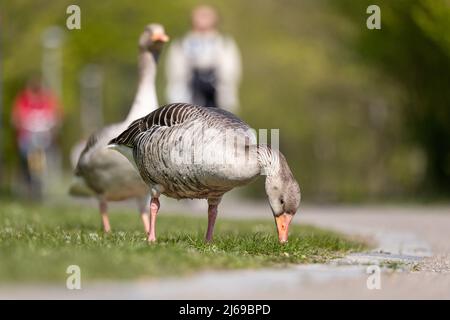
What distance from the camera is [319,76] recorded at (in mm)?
39375

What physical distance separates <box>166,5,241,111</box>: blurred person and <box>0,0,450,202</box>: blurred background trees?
177 inches

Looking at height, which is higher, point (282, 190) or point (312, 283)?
point (282, 190)

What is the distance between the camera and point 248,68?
43.9 meters

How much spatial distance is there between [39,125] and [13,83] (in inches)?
550

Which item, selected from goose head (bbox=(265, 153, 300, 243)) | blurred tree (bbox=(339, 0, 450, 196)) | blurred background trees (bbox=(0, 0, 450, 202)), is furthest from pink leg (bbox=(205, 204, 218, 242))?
blurred tree (bbox=(339, 0, 450, 196))

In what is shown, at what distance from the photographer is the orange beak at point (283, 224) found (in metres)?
8.16

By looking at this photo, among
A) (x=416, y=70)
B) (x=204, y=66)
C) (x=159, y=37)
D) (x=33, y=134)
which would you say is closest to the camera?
(x=159, y=37)

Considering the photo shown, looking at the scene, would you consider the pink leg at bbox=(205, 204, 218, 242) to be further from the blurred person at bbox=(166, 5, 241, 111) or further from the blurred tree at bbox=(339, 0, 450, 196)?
the blurred tree at bbox=(339, 0, 450, 196)

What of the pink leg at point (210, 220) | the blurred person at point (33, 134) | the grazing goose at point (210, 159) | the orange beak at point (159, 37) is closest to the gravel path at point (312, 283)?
the grazing goose at point (210, 159)

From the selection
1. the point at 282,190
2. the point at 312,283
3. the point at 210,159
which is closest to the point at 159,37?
the point at 210,159

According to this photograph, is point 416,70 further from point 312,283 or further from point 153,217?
point 312,283

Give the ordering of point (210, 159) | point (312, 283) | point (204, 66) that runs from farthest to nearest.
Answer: point (204, 66) < point (210, 159) < point (312, 283)

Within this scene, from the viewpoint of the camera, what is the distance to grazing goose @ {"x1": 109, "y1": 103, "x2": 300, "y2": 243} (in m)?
7.92

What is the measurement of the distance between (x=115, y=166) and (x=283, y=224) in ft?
8.65
